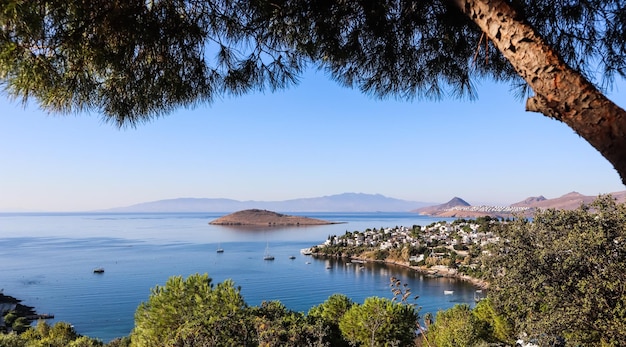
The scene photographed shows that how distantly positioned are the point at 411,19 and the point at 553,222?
26.1 feet

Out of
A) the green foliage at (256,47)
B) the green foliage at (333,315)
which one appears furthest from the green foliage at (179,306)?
the green foliage at (256,47)

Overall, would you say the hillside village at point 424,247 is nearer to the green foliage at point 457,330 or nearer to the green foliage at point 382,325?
the green foliage at point 457,330

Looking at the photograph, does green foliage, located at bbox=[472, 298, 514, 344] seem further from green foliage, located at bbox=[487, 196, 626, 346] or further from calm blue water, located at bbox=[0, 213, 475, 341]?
calm blue water, located at bbox=[0, 213, 475, 341]

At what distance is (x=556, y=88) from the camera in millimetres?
1207

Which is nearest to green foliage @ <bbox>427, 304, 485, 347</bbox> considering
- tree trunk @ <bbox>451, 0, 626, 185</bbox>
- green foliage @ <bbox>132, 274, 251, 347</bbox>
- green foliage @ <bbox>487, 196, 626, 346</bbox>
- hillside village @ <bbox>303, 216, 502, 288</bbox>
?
green foliage @ <bbox>487, 196, 626, 346</bbox>

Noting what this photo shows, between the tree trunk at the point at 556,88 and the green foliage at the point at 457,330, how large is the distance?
1017 cm

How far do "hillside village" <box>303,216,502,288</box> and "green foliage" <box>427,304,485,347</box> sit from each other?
23012 millimetres

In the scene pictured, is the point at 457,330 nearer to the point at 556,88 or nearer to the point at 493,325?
the point at 493,325

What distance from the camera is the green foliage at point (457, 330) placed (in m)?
10.9

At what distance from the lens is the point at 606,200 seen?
8172mm

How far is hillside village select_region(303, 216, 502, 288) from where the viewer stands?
39812 mm

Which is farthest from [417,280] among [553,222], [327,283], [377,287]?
[553,222]

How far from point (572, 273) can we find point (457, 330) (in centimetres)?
453

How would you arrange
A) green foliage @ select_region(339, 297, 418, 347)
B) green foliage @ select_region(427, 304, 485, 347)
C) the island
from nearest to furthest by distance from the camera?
green foliage @ select_region(339, 297, 418, 347) → green foliage @ select_region(427, 304, 485, 347) → the island
